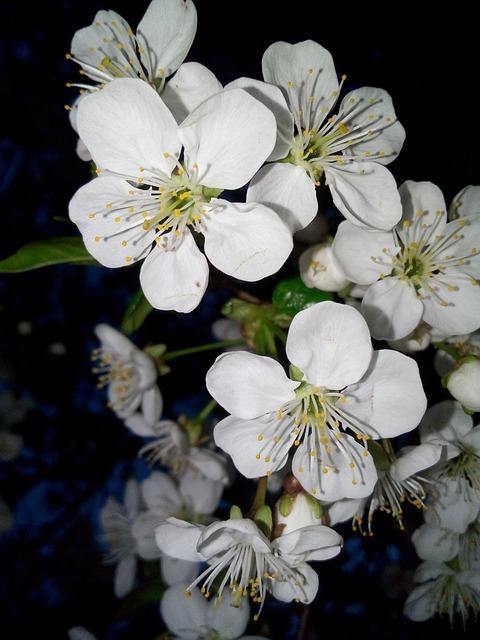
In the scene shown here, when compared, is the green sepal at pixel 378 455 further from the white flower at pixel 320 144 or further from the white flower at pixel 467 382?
the white flower at pixel 320 144

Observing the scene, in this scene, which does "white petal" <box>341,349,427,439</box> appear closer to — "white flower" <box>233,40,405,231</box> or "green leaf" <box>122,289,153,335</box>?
"white flower" <box>233,40,405,231</box>

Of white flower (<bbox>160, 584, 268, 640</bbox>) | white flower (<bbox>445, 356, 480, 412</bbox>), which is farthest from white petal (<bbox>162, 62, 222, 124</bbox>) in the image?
white flower (<bbox>160, 584, 268, 640</bbox>)

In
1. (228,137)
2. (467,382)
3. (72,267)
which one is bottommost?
(72,267)

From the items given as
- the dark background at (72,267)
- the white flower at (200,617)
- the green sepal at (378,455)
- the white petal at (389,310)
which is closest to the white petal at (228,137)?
the white petal at (389,310)

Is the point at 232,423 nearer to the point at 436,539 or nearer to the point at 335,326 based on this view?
the point at 335,326

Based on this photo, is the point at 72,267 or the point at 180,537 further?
the point at 72,267

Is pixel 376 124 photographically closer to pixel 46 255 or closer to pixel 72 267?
pixel 46 255

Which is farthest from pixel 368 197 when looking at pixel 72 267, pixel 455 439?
pixel 72 267
